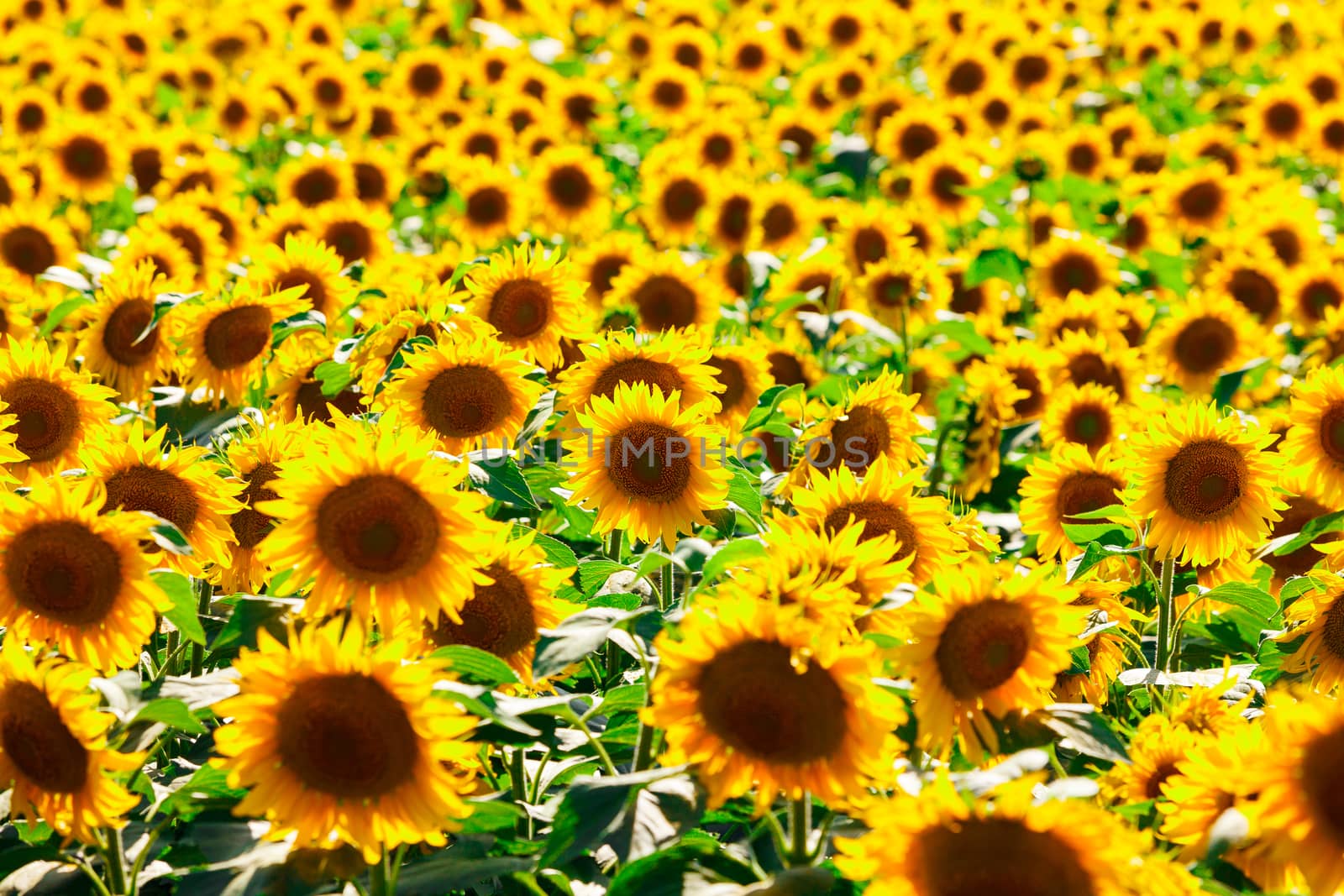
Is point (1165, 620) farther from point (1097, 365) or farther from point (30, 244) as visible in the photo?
point (30, 244)

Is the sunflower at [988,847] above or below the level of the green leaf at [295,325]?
below

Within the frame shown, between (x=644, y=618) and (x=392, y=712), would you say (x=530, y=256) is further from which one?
(x=392, y=712)

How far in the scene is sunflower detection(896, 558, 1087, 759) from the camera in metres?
2.45

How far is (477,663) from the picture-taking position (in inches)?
98.5

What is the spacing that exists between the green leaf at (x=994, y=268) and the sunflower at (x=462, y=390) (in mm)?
3264

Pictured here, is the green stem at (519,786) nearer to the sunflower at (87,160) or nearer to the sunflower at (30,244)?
the sunflower at (30,244)

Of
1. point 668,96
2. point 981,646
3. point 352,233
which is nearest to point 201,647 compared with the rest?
point 981,646

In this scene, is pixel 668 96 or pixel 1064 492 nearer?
pixel 1064 492

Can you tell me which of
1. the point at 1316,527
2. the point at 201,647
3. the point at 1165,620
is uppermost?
the point at 1316,527

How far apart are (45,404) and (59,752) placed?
143 centimetres

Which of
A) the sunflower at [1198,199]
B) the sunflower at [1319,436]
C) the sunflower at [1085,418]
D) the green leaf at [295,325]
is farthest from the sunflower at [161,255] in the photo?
the sunflower at [1198,199]

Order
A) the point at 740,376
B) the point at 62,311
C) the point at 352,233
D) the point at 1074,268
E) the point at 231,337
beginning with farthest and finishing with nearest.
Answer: the point at 1074,268
the point at 352,233
the point at 62,311
the point at 740,376
the point at 231,337

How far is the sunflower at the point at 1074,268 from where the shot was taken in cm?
662

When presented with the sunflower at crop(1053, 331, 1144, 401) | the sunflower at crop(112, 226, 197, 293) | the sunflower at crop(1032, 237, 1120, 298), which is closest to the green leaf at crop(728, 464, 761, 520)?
the sunflower at crop(1053, 331, 1144, 401)
